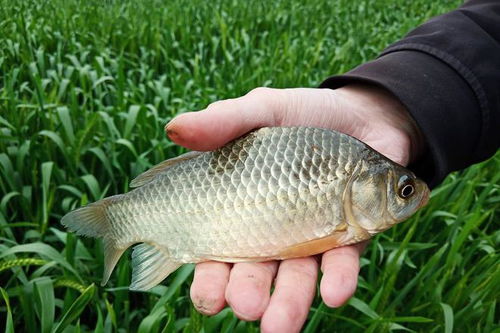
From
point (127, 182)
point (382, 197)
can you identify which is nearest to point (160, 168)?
point (382, 197)

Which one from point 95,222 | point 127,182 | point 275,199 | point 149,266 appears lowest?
point 127,182

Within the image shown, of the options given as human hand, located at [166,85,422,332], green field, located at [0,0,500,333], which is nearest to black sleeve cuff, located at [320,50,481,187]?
human hand, located at [166,85,422,332]

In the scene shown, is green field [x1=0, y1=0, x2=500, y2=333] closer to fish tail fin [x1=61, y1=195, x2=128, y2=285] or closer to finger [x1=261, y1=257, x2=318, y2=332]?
fish tail fin [x1=61, y1=195, x2=128, y2=285]

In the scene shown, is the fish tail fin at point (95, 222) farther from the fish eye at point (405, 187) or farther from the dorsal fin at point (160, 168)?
the fish eye at point (405, 187)

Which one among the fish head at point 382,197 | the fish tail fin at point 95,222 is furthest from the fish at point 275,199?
the fish tail fin at point 95,222

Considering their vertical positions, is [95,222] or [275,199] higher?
[275,199]

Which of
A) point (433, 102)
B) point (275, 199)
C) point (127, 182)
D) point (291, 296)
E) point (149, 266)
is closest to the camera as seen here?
point (291, 296)

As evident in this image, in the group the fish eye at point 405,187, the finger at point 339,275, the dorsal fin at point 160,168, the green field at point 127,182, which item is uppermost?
the dorsal fin at point 160,168

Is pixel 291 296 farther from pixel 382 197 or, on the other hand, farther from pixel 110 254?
pixel 110 254
